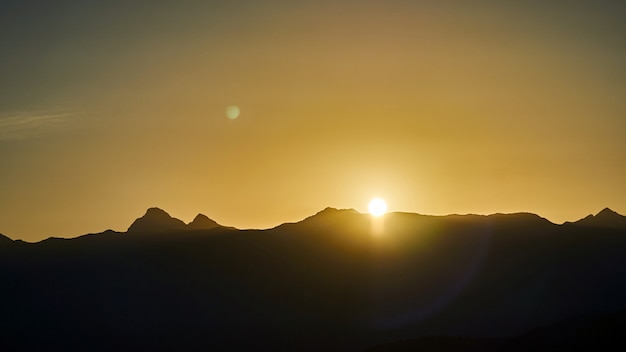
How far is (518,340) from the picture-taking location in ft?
309

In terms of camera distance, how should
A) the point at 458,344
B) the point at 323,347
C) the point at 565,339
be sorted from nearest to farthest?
the point at 565,339
the point at 458,344
the point at 323,347

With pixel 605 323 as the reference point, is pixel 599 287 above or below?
above

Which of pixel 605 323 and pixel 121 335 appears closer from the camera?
pixel 605 323

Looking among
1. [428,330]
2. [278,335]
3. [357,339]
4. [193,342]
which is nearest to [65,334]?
[193,342]

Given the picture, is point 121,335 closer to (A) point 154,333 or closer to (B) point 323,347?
(A) point 154,333

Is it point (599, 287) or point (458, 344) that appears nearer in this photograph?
point (458, 344)

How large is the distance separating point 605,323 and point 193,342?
118073mm

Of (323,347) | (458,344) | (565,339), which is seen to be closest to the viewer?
(565,339)

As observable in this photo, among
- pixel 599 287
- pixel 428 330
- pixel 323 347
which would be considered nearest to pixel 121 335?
pixel 323 347

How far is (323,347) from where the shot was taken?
7372 inches

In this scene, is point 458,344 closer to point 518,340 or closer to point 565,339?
point 518,340

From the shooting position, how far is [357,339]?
189 metres

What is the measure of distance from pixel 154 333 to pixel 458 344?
109 metres

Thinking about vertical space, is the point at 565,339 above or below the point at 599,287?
below
